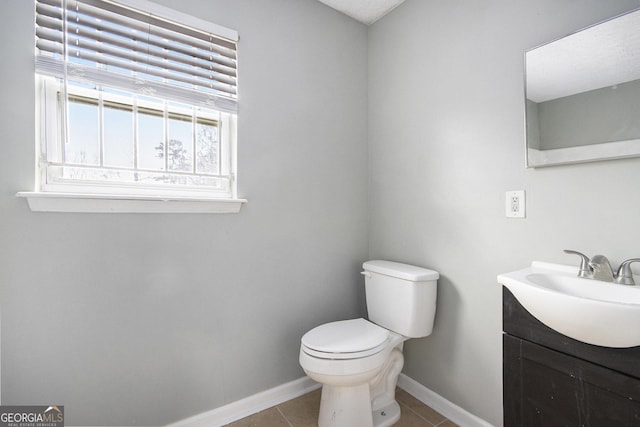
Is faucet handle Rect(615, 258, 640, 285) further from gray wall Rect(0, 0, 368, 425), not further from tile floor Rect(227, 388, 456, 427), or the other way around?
gray wall Rect(0, 0, 368, 425)

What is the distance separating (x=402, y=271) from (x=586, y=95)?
3.51ft

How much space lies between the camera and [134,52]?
139 cm

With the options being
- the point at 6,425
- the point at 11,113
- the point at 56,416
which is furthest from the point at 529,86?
the point at 6,425

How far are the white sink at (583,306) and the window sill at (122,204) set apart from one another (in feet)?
4.17

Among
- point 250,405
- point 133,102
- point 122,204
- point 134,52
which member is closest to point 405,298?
point 250,405

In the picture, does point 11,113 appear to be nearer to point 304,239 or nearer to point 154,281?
point 154,281

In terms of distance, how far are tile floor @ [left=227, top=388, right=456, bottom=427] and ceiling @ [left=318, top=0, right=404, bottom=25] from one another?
2395 millimetres

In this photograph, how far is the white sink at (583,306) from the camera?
2.61ft

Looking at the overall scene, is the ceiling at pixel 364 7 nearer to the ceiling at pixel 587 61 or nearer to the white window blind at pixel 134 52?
the white window blind at pixel 134 52

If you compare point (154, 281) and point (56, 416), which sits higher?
point (154, 281)

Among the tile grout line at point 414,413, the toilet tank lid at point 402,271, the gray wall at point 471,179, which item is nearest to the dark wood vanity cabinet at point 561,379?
the gray wall at point 471,179

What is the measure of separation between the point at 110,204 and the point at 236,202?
54 cm

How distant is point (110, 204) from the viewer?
1316 millimetres

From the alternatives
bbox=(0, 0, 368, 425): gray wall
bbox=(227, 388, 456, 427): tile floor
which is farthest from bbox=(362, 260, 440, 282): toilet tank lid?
bbox=(227, 388, 456, 427): tile floor
